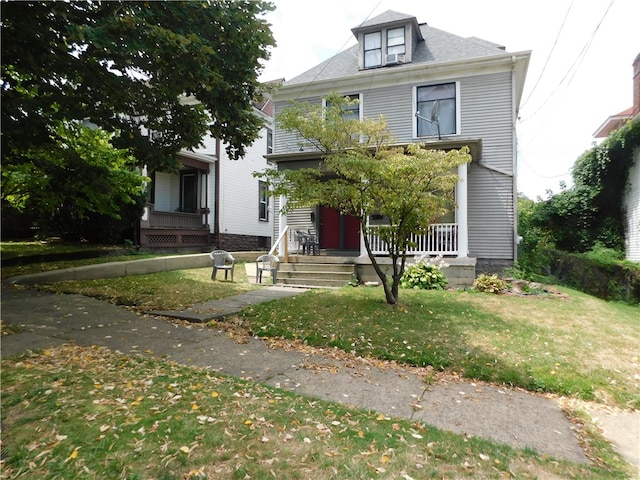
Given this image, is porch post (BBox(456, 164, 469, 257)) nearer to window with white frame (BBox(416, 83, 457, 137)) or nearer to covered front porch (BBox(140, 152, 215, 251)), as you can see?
window with white frame (BBox(416, 83, 457, 137))

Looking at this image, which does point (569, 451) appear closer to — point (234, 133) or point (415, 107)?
point (234, 133)

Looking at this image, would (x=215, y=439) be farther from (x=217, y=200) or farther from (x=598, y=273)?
(x=217, y=200)

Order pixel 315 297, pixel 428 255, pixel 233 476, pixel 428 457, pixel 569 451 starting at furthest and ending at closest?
pixel 428 255 < pixel 315 297 < pixel 569 451 < pixel 428 457 < pixel 233 476

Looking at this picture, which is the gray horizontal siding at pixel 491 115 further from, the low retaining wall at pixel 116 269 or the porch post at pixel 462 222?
the low retaining wall at pixel 116 269

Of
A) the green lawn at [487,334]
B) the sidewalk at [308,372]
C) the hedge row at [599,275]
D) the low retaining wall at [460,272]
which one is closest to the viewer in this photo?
the sidewalk at [308,372]

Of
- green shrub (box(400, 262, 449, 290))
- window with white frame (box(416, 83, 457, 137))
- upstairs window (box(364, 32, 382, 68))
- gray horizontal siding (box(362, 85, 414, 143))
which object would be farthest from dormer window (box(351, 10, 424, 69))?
green shrub (box(400, 262, 449, 290))

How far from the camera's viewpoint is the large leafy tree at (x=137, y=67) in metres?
5.26

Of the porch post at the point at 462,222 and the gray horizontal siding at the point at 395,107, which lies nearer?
the porch post at the point at 462,222

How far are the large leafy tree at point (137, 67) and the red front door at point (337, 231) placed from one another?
638 centimetres

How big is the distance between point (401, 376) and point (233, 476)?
2.67 m

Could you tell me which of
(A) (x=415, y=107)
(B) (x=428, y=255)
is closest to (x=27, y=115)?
(B) (x=428, y=255)

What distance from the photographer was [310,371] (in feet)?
14.9


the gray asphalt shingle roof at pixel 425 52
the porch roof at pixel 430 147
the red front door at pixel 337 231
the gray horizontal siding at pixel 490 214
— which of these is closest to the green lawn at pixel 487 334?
the gray horizontal siding at pixel 490 214

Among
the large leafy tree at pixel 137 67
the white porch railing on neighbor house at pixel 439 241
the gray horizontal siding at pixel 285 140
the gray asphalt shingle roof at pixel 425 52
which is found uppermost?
the gray asphalt shingle roof at pixel 425 52
